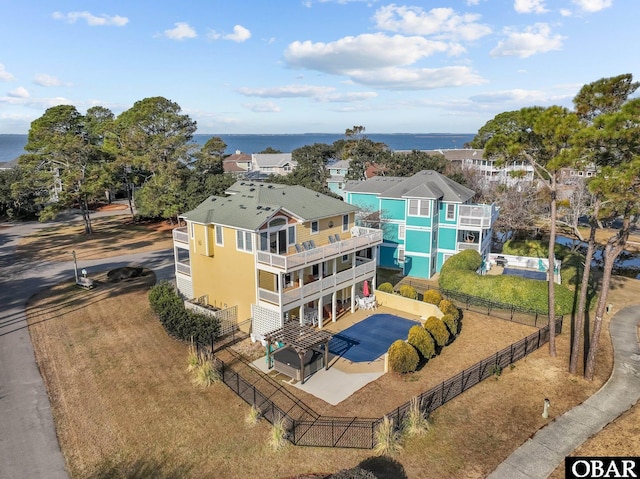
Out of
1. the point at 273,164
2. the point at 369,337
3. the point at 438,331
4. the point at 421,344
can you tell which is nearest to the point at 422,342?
the point at 421,344

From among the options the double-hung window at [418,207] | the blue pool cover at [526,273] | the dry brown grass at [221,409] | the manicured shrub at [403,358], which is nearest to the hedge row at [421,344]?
the manicured shrub at [403,358]

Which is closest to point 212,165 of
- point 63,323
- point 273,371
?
point 63,323

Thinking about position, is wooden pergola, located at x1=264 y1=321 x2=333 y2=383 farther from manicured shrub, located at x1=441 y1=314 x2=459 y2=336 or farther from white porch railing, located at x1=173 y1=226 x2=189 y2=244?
white porch railing, located at x1=173 y1=226 x2=189 y2=244

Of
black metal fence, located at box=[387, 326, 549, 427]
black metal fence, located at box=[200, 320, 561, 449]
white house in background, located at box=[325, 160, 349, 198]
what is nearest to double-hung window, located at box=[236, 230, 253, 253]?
black metal fence, located at box=[200, 320, 561, 449]

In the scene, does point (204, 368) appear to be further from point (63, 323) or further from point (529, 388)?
point (529, 388)

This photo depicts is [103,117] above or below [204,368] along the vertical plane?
above

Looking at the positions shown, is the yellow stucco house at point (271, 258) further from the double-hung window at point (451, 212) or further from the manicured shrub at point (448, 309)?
the double-hung window at point (451, 212)

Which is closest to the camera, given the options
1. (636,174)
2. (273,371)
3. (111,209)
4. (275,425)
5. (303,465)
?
(303,465)
